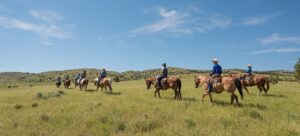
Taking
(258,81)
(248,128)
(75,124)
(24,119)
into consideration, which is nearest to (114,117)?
(75,124)

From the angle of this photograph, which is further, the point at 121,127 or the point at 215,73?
the point at 215,73

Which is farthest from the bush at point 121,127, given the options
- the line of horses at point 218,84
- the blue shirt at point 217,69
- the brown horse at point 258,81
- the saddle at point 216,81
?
the brown horse at point 258,81

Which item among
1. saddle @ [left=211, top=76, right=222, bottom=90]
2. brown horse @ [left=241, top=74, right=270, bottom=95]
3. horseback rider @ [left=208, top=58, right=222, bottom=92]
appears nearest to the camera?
saddle @ [left=211, top=76, right=222, bottom=90]

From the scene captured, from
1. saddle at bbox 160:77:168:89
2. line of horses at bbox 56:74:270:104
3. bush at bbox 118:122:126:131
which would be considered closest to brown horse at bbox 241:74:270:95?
line of horses at bbox 56:74:270:104

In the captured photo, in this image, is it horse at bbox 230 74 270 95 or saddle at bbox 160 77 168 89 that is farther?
horse at bbox 230 74 270 95

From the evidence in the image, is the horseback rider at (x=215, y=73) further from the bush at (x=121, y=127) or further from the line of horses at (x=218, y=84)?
the bush at (x=121, y=127)

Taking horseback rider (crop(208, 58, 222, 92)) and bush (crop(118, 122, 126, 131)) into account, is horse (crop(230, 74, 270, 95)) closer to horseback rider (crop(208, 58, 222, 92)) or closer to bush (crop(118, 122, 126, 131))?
horseback rider (crop(208, 58, 222, 92))

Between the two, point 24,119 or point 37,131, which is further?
point 24,119

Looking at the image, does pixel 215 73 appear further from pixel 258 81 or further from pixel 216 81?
pixel 258 81

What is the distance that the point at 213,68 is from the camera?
55.2 feet

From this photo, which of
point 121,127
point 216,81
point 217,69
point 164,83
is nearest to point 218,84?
point 216,81

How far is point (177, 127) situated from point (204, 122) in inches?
56.9

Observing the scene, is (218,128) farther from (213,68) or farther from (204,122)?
(213,68)

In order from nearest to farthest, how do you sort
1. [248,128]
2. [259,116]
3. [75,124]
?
[248,128] < [75,124] < [259,116]
